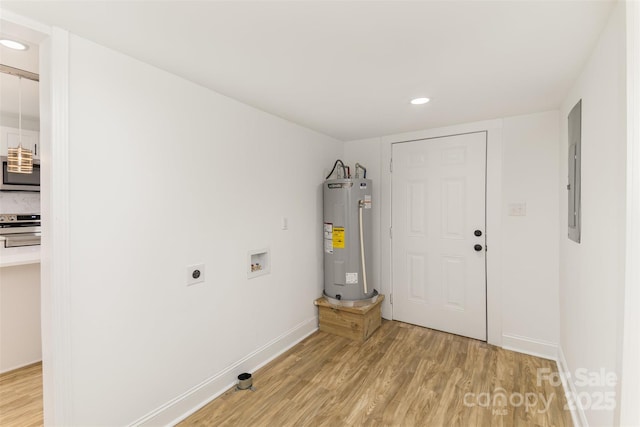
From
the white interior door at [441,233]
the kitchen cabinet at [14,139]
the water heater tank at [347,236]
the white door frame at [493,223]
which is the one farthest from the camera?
the kitchen cabinet at [14,139]

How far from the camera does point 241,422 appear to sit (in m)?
1.88

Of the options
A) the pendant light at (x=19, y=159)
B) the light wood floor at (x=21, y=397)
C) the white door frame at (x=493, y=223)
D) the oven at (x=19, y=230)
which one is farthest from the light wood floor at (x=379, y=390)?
the pendant light at (x=19, y=159)

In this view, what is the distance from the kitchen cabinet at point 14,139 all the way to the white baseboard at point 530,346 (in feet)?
17.8

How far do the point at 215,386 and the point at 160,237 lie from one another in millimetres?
1170

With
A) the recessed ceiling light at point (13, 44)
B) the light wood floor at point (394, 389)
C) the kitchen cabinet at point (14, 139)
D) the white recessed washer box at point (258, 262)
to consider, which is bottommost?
the light wood floor at point (394, 389)

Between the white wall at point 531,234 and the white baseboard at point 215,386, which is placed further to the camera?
the white wall at point 531,234

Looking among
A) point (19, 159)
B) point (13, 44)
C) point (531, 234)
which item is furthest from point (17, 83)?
point (531, 234)

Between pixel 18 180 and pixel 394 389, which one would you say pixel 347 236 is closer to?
pixel 394 389

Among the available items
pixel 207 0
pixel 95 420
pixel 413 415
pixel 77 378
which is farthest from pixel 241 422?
pixel 207 0

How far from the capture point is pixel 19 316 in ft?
8.18

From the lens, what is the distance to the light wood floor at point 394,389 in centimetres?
190

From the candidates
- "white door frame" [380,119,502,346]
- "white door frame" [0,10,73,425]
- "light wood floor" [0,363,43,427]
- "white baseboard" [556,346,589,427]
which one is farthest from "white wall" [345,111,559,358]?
"light wood floor" [0,363,43,427]

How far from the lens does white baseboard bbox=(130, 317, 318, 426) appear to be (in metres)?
1.82

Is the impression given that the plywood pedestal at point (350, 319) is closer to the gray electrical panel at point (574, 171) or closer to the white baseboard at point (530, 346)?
the white baseboard at point (530, 346)
